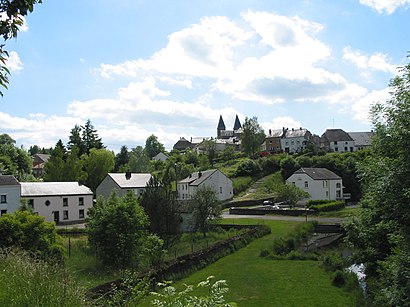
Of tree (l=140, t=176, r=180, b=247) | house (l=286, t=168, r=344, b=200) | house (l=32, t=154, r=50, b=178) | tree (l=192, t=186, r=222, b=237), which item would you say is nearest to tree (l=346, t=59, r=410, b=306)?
tree (l=140, t=176, r=180, b=247)

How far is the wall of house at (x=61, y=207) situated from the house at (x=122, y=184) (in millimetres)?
7978

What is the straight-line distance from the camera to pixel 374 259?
2242 centimetres

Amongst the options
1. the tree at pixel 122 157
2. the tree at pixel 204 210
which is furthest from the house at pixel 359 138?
the tree at pixel 204 210

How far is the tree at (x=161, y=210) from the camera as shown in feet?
109

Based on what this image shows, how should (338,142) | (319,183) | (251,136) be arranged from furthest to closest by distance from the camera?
(338,142) → (251,136) → (319,183)

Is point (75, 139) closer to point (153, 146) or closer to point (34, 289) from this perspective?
point (153, 146)

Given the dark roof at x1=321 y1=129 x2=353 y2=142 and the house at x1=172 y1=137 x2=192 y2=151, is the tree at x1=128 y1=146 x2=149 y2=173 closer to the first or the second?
the dark roof at x1=321 y1=129 x2=353 y2=142

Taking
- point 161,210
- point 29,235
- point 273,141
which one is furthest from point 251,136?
point 29,235

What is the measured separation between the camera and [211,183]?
73562 millimetres

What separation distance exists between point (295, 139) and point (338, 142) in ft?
40.4

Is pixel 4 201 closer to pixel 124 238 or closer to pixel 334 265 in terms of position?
pixel 124 238

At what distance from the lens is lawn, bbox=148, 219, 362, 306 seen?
843 inches

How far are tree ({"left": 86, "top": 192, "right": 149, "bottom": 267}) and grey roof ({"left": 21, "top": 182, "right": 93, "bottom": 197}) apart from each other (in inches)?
1185

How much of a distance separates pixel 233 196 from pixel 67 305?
73.6 meters
